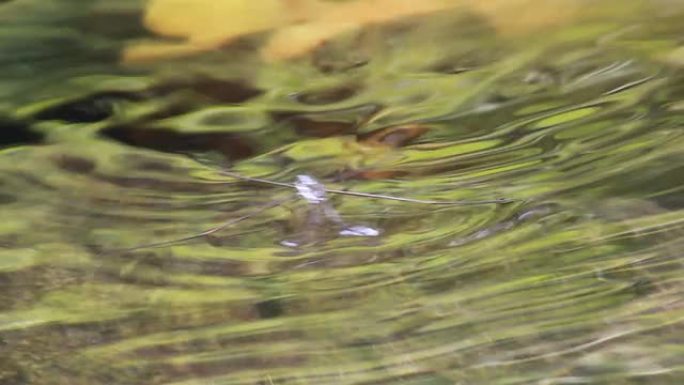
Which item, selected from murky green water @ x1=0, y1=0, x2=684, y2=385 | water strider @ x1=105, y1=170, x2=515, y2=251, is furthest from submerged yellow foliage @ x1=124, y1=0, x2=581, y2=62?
water strider @ x1=105, y1=170, x2=515, y2=251

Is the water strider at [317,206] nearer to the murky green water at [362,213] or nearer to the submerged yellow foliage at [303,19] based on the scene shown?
the murky green water at [362,213]

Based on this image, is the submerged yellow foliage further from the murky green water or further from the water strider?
the water strider

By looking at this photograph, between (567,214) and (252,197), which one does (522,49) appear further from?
(252,197)

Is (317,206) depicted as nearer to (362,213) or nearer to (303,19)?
(362,213)

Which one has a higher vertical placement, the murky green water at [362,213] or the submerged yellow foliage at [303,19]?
the submerged yellow foliage at [303,19]

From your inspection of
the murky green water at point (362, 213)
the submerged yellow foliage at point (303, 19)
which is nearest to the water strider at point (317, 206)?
the murky green water at point (362, 213)

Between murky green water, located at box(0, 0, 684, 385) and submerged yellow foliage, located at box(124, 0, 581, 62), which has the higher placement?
submerged yellow foliage, located at box(124, 0, 581, 62)

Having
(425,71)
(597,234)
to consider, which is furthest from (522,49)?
(597,234)
